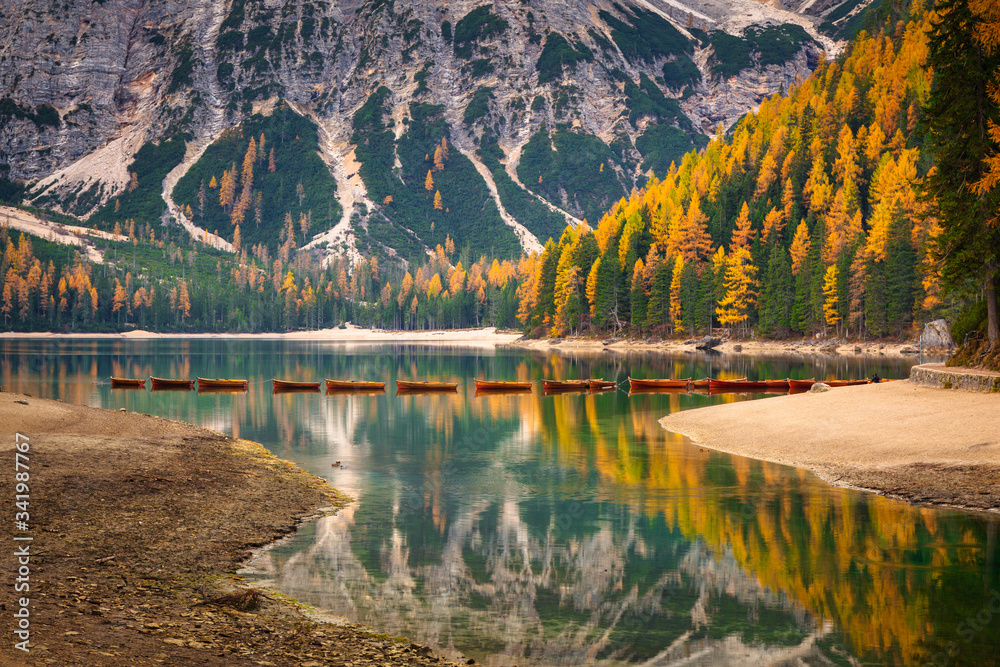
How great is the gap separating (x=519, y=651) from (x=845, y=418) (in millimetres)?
30015

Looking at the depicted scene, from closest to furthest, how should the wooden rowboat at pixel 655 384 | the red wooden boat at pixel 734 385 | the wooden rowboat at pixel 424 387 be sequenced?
the red wooden boat at pixel 734 385, the wooden rowboat at pixel 655 384, the wooden rowboat at pixel 424 387

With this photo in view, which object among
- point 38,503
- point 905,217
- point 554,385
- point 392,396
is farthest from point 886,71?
point 38,503

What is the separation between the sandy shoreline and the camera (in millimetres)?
28266

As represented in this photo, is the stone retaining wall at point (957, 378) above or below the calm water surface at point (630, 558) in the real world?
above

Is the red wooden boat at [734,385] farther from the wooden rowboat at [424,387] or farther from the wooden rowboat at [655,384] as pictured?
the wooden rowboat at [424,387]

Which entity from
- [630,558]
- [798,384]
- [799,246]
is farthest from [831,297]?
[630,558]

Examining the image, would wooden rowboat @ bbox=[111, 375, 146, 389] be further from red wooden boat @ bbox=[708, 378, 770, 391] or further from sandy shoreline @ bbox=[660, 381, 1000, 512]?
sandy shoreline @ bbox=[660, 381, 1000, 512]

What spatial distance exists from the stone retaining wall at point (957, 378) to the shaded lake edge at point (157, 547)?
30.3 meters

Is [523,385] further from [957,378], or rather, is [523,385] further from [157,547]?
[157,547]

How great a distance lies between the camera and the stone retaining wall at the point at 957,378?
1449 inches

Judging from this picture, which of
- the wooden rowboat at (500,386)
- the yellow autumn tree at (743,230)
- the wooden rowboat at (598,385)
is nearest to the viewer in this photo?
the wooden rowboat at (598,385)

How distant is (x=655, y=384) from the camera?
76438mm

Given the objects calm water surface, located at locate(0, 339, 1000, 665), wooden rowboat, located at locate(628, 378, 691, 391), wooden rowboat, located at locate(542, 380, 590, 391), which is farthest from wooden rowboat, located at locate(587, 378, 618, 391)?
calm water surface, located at locate(0, 339, 1000, 665)

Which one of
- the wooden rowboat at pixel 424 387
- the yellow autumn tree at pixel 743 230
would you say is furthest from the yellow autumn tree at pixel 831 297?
the wooden rowboat at pixel 424 387
